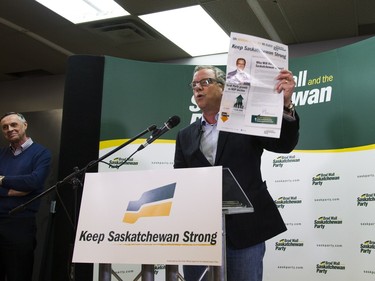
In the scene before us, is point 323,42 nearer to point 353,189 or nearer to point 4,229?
point 353,189

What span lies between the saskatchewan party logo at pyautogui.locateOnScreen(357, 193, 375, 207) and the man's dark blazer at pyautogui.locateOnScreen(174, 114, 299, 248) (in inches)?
61.6

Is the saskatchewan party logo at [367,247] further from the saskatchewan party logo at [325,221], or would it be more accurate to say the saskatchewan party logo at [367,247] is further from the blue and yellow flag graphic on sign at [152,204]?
the blue and yellow flag graphic on sign at [152,204]

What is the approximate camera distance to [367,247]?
311cm

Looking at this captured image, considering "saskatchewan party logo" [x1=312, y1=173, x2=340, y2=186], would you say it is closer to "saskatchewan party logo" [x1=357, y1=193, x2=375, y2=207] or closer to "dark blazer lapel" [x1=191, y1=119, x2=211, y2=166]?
"saskatchewan party logo" [x1=357, y1=193, x2=375, y2=207]

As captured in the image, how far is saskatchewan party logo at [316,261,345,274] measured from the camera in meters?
3.24

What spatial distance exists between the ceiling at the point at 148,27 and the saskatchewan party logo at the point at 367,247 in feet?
8.04

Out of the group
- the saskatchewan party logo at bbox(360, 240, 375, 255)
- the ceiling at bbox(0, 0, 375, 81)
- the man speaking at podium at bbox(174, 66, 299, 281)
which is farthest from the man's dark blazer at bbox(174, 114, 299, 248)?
the ceiling at bbox(0, 0, 375, 81)

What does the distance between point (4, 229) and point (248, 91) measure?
259cm

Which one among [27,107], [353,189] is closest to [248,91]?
[353,189]

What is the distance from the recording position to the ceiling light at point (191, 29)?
4613 mm

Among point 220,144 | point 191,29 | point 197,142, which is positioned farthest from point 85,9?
point 220,144

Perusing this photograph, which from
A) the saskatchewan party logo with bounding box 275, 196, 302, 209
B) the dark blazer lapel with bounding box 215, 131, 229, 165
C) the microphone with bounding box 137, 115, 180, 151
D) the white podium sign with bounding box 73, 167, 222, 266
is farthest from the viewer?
A: the saskatchewan party logo with bounding box 275, 196, 302, 209

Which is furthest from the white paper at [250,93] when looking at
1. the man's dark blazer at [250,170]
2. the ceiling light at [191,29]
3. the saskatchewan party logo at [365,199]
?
the ceiling light at [191,29]

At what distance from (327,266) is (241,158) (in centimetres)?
183
